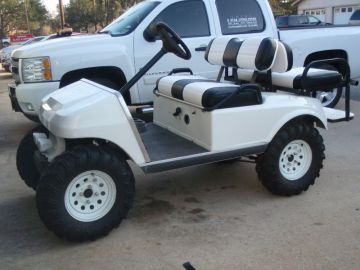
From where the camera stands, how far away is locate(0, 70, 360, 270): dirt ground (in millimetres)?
3314

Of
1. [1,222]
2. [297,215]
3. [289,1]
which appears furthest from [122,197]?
[289,1]

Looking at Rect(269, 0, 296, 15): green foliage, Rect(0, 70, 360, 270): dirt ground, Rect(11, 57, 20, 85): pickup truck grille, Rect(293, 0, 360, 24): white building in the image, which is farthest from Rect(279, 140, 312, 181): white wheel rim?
Rect(269, 0, 296, 15): green foliage

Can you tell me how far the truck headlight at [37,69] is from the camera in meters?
6.08

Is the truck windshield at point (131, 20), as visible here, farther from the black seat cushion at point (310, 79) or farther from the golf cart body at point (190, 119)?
the black seat cushion at point (310, 79)

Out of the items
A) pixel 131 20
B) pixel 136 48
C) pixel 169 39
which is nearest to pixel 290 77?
pixel 169 39

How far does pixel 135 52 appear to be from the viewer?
6438 millimetres

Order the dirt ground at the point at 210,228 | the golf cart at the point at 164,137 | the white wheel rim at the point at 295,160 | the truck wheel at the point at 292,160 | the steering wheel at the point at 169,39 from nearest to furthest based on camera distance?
the dirt ground at the point at 210,228 < the golf cart at the point at 164,137 < the steering wheel at the point at 169,39 < the truck wheel at the point at 292,160 < the white wheel rim at the point at 295,160

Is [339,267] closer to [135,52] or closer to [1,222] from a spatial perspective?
[1,222]

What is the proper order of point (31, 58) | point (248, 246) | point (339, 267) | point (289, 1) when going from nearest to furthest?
point (339, 267), point (248, 246), point (31, 58), point (289, 1)

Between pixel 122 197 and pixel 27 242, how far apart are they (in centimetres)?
81

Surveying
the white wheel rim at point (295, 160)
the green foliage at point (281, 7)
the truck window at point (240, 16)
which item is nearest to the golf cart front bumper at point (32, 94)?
the truck window at point (240, 16)

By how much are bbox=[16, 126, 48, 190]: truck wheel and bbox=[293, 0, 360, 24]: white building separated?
98.9 feet

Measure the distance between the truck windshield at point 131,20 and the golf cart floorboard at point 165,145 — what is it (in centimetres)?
227

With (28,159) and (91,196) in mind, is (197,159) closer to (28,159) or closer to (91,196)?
(91,196)
